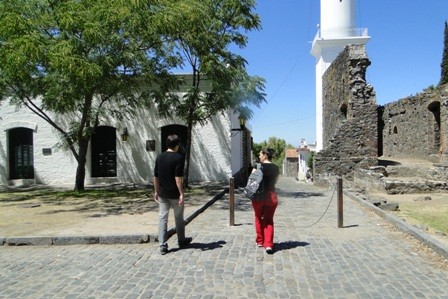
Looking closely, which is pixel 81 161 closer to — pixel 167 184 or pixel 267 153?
pixel 167 184

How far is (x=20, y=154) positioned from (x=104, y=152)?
3.64m

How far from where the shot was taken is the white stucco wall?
653 inches

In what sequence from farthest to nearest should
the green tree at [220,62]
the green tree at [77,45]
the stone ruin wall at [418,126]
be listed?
→ the stone ruin wall at [418,126] → the green tree at [220,62] → the green tree at [77,45]

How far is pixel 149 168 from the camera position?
1681 cm

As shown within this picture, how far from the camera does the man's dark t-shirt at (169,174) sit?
583 cm

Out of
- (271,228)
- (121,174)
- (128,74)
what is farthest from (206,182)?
(271,228)

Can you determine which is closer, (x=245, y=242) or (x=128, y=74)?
(x=245, y=242)

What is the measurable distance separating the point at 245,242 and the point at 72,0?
7816 millimetres

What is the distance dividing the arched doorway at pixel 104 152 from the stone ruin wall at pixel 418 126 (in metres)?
14.7

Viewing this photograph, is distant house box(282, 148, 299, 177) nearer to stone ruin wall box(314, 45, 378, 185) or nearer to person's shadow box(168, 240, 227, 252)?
stone ruin wall box(314, 45, 378, 185)

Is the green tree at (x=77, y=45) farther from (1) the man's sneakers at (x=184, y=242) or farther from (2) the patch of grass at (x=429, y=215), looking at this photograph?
(2) the patch of grass at (x=429, y=215)

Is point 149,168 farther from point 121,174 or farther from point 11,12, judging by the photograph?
point 11,12

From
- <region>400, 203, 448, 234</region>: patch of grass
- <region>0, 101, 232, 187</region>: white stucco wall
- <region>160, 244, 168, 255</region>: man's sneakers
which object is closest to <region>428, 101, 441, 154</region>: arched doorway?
<region>400, 203, 448, 234</region>: patch of grass

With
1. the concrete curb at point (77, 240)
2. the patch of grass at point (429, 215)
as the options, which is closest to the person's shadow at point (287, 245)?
the concrete curb at point (77, 240)
